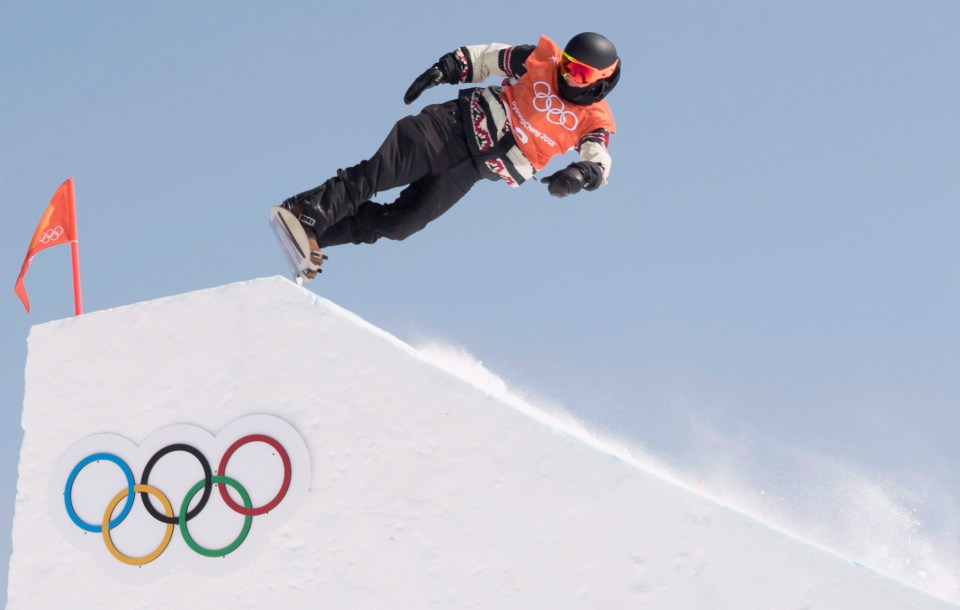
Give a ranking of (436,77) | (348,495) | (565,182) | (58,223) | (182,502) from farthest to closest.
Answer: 1. (436,77)
2. (58,223)
3. (565,182)
4. (182,502)
5. (348,495)

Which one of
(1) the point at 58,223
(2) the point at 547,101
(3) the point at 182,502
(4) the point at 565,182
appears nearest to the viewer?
(3) the point at 182,502

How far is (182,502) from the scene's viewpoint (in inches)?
111

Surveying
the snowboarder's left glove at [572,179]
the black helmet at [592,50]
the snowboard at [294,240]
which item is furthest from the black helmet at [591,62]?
the snowboard at [294,240]

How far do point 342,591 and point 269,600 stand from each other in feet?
0.68

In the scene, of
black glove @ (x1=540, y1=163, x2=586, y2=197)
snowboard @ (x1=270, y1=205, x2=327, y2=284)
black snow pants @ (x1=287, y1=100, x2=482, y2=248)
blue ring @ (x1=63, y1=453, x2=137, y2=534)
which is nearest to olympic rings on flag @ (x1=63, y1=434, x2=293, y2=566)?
blue ring @ (x1=63, y1=453, x2=137, y2=534)

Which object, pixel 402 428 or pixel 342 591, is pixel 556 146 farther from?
pixel 342 591

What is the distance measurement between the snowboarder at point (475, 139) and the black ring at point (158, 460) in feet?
4.51

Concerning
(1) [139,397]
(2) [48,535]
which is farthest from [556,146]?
(2) [48,535]

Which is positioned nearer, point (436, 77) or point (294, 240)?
point (294, 240)

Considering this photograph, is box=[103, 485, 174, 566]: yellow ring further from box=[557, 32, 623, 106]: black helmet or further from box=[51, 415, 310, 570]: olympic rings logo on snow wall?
box=[557, 32, 623, 106]: black helmet

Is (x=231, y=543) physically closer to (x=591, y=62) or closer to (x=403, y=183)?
(x=403, y=183)

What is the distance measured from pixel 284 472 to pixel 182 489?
32 centimetres

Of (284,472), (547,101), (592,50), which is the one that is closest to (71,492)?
(284,472)

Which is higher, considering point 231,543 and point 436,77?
point 436,77
